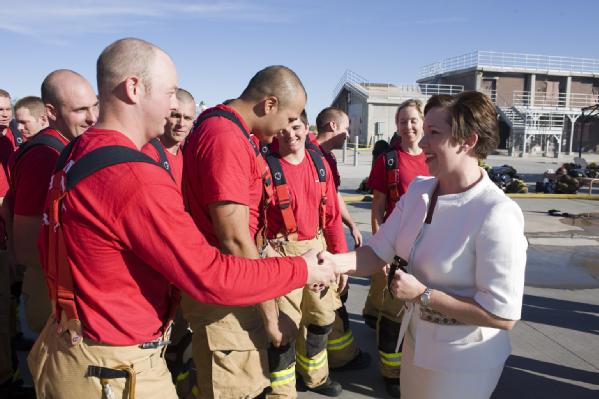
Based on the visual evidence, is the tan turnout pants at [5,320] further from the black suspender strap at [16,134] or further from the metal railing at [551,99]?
the metal railing at [551,99]

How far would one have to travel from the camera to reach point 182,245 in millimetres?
1761

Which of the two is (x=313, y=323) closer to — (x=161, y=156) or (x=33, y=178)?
(x=161, y=156)

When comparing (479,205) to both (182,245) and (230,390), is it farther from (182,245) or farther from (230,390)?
(230,390)

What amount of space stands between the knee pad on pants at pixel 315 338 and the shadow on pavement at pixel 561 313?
2.84 m

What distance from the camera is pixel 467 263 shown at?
2203 mm

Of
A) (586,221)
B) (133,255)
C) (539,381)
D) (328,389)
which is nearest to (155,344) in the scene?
(133,255)

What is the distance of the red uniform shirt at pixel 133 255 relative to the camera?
5.54 feet

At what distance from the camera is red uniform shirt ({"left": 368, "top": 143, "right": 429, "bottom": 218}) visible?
14.8 ft

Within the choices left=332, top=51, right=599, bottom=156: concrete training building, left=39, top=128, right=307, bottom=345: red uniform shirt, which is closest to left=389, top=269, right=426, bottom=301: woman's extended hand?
left=39, top=128, right=307, bottom=345: red uniform shirt

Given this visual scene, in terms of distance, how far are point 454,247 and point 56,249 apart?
1.62 meters

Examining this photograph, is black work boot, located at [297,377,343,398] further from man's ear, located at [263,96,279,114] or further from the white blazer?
man's ear, located at [263,96,279,114]

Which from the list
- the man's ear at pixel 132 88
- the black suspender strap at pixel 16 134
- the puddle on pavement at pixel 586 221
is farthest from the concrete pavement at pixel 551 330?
the black suspender strap at pixel 16 134

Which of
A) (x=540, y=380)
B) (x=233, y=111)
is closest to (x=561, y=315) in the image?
(x=540, y=380)

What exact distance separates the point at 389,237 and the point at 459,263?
0.55 metres
